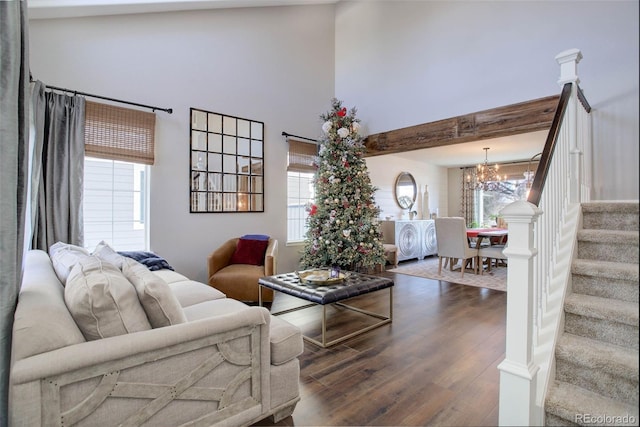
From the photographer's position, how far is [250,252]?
4105mm

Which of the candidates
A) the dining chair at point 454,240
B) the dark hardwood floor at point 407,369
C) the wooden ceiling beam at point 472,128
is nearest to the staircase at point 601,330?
the dark hardwood floor at point 407,369

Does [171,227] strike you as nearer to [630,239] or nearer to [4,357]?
[4,357]

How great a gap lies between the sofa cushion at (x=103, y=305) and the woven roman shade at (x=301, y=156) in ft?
12.6

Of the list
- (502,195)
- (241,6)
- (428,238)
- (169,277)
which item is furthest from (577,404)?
(502,195)

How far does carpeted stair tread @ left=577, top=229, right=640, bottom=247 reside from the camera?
74cm

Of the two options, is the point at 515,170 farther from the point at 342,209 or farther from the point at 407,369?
the point at 407,369

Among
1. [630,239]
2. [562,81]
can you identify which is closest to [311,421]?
[630,239]

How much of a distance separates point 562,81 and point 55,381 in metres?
2.93

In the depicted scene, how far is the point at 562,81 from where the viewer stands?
195 cm

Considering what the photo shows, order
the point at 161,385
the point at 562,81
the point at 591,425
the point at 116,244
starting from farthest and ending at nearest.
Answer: the point at 116,244
the point at 562,81
the point at 161,385
the point at 591,425

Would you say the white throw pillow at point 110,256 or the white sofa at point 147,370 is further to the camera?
the white throw pillow at point 110,256

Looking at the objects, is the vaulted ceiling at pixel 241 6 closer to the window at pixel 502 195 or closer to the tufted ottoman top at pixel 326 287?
the window at pixel 502 195

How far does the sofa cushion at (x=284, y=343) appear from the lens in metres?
1.71

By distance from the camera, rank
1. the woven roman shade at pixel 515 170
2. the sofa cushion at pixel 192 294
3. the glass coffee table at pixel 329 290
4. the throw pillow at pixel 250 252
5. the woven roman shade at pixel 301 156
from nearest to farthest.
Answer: the sofa cushion at pixel 192 294 < the glass coffee table at pixel 329 290 < the throw pillow at pixel 250 252 < the woven roman shade at pixel 301 156 < the woven roman shade at pixel 515 170
